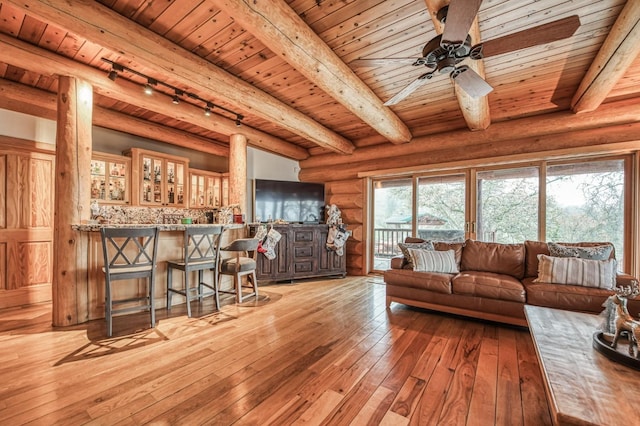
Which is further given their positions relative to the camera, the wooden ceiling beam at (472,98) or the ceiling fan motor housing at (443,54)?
the ceiling fan motor housing at (443,54)

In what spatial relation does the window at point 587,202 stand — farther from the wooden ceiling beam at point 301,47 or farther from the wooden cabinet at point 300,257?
the wooden cabinet at point 300,257

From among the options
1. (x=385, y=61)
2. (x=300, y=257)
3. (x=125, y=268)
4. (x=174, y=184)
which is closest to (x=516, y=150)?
(x=385, y=61)

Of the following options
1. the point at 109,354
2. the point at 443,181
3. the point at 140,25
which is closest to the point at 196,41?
the point at 140,25

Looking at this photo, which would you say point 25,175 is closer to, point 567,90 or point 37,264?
point 37,264

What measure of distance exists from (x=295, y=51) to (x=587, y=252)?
3554mm

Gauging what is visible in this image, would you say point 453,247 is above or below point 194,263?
above

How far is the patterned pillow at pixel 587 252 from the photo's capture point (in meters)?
2.87

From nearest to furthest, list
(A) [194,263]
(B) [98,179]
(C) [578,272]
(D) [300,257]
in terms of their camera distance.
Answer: (C) [578,272]
(A) [194,263]
(B) [98,179]
(D) [300,257]

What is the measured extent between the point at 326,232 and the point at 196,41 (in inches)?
139

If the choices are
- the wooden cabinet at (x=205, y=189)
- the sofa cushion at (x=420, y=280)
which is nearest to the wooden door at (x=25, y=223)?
the wooden cabinet at (x=205, y=189)

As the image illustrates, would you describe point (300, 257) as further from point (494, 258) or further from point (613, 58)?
point (613, 58)

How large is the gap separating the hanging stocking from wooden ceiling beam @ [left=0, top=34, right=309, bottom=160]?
1.73 meters

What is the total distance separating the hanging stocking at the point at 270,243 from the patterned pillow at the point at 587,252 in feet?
12.2

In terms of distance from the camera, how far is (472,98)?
3102mm
